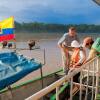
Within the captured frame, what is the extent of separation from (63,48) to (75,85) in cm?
139

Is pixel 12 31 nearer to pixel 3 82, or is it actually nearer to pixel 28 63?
pixel 28 63

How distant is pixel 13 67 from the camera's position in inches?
161

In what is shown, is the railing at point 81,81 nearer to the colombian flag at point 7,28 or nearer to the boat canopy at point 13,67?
the boat canopy at point 13,67

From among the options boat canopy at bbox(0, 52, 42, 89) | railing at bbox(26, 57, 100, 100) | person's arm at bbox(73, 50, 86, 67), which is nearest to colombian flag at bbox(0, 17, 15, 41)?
boat canopy at bbox(0, 52, 42, 89)

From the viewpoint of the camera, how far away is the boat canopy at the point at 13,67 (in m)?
3.75

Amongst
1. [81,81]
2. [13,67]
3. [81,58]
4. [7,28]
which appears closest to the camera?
[81,81]

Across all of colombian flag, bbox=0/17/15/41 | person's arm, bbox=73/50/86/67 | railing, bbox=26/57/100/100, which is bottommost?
railing, bbox=26/57/100/100

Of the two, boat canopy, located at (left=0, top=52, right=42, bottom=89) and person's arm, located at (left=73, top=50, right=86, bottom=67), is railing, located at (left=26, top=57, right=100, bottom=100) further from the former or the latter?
boat canopy, located at (left=0, top=52, right=42, bottom=89)

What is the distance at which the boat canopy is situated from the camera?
3.75m

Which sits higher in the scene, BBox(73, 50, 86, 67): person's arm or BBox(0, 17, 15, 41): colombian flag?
BBox(0, 17, 15, 41): colombian flag

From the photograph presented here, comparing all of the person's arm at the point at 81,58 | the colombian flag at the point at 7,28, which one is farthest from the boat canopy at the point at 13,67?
the colombian flag at the point at 7,28

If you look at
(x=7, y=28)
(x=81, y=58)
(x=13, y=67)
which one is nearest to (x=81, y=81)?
(x=81, y=58)

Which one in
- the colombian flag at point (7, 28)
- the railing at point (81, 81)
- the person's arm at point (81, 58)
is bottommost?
the railing at point (81, 81)

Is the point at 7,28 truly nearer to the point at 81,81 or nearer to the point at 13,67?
the point at 13,67
